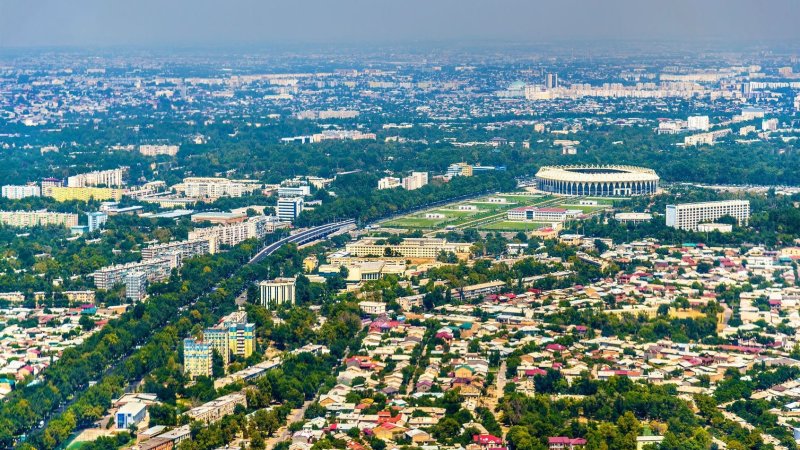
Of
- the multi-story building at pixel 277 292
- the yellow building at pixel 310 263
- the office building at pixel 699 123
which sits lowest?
the office building at pixel 699 123

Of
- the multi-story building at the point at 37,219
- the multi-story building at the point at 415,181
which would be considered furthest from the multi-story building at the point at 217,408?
the multi-story building at the point at 415,181

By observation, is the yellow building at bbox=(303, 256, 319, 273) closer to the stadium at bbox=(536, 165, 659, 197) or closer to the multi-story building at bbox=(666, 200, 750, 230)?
the multi-story building at bbox=(666, 200, 750, 230)

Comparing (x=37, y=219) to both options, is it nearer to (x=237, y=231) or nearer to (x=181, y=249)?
(x=237, y=231)

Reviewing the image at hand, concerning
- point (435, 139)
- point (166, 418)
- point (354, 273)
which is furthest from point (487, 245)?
point (435, 139)

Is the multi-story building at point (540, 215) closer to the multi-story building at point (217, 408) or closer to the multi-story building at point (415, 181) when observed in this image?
the multi-story building at point (415, 181)

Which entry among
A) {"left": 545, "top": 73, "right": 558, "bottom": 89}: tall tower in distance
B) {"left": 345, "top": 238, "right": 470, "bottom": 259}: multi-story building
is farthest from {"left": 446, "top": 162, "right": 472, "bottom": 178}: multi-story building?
{"left": 545, "top": 73, "right": 558, "bottom": 89}: tall tower in distance

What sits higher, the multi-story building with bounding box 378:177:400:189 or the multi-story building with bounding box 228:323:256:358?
the multi-story building with bounding box 228:323:256:358

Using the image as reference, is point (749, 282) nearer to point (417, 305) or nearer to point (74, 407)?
point (417, 305)
